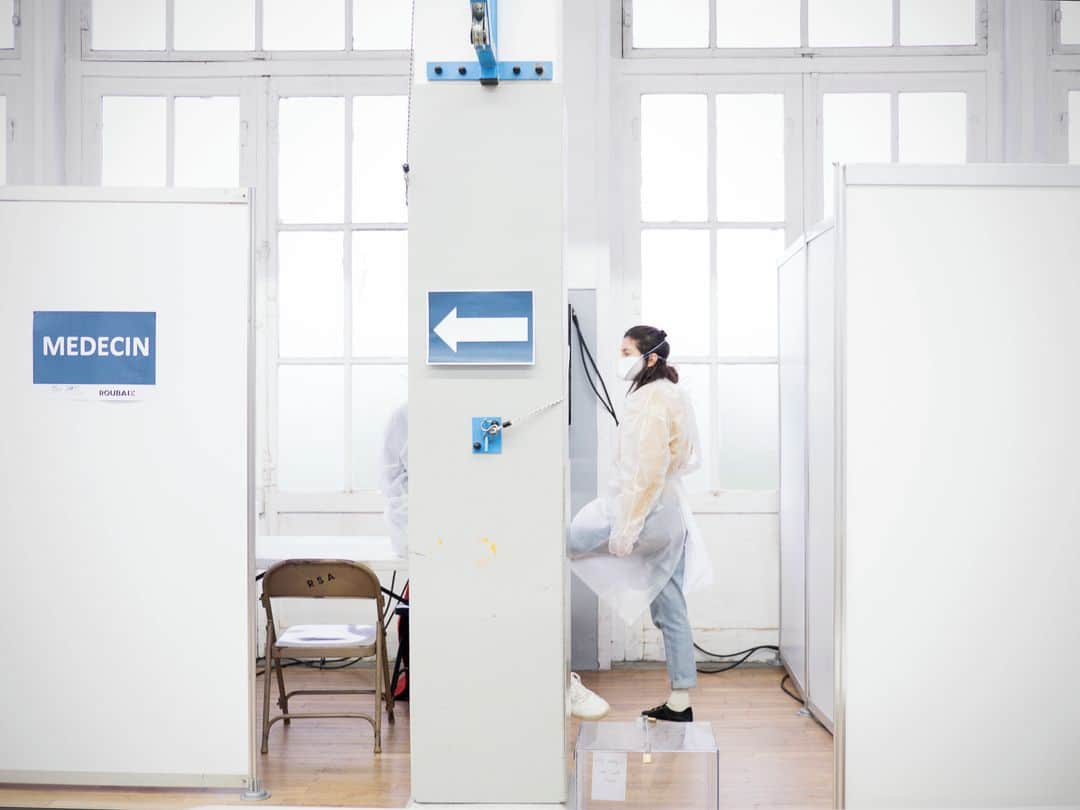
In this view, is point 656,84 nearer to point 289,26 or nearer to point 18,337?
point 289,26

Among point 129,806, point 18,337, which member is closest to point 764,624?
point 129,806

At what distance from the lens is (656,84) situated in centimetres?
420

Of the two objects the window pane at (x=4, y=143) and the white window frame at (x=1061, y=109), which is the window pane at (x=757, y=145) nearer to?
the white window frame at (x=1061, y=109)

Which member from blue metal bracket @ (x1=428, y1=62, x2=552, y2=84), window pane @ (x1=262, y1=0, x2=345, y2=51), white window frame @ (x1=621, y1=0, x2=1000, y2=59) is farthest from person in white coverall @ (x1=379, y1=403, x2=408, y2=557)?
white window frame @ (x1=621, y1=0, x2=1000, y2=59)

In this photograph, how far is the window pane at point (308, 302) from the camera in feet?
14.0

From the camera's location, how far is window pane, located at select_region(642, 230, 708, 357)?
167 inches

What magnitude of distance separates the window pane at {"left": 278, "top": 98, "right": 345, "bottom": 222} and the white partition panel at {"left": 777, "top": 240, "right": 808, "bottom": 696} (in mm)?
2246

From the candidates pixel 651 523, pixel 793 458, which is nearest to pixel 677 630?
pixel 651 523

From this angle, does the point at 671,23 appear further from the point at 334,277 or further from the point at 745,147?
the point at 334,277

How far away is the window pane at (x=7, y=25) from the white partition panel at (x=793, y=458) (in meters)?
4.06

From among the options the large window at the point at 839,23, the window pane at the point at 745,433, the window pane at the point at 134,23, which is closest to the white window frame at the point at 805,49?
the large window at the point at 839,23

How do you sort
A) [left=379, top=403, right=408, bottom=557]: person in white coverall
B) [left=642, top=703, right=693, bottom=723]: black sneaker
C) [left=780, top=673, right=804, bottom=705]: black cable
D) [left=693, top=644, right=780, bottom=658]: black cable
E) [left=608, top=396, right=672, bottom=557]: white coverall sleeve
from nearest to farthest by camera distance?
[left=608, top=396, right=672, bottom=557]: white coverall sleeve < [left=642, top=703, right=693, bottom=723]: black sneaker < [left=379, top=403, right=408, bottom=557]: person in white coverall < [left=780, top=673, right=804, bottom=705]: black cable < [left=693, top=644, right=780, bottom=658]: black cable

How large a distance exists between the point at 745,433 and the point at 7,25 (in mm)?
4345

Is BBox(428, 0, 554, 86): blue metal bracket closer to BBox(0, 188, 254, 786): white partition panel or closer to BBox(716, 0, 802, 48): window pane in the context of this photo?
BBox(0, 188, 254, 786): white partition panel
